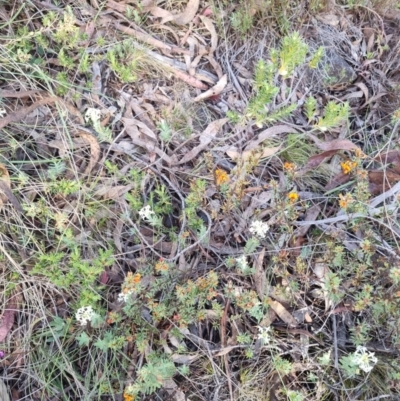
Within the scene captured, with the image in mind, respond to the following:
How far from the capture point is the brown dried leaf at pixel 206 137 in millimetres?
2146

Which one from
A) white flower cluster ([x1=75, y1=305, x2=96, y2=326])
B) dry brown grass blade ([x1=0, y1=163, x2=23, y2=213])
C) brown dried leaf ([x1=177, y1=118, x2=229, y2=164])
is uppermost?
brown dried leaf ([x1=177, y1=118, x2=229, y2=164])

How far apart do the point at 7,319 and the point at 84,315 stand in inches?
15.5

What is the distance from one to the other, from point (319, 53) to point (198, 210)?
85 cm

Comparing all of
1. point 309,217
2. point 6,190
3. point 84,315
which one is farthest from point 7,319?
point 309,217

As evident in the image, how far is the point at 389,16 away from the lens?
2.68m

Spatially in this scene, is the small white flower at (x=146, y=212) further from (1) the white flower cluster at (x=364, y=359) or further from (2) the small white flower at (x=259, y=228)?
(1) the white flower cluster at (x=364, y=359)

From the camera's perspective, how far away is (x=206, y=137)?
2195 millimetres

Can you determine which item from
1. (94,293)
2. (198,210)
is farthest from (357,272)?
(94,293)

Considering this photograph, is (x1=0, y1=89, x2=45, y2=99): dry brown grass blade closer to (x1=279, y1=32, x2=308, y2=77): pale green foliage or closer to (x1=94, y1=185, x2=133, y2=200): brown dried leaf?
(x1=94, y1=185, x2=133, y2=200): brown dried leaf

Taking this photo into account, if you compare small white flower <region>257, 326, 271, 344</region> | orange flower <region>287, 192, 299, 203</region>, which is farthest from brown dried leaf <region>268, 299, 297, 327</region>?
orange flower <region>287, 192, 299, 203</region>

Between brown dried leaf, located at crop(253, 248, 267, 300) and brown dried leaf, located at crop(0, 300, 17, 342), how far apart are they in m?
0.97

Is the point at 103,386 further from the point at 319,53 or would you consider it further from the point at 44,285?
the point at 319,53

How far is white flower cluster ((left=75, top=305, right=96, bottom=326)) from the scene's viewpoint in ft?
5.55

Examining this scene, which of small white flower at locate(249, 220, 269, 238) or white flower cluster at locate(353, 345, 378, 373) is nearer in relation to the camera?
white flower cluster at locate(353, 345, 378, 373)
